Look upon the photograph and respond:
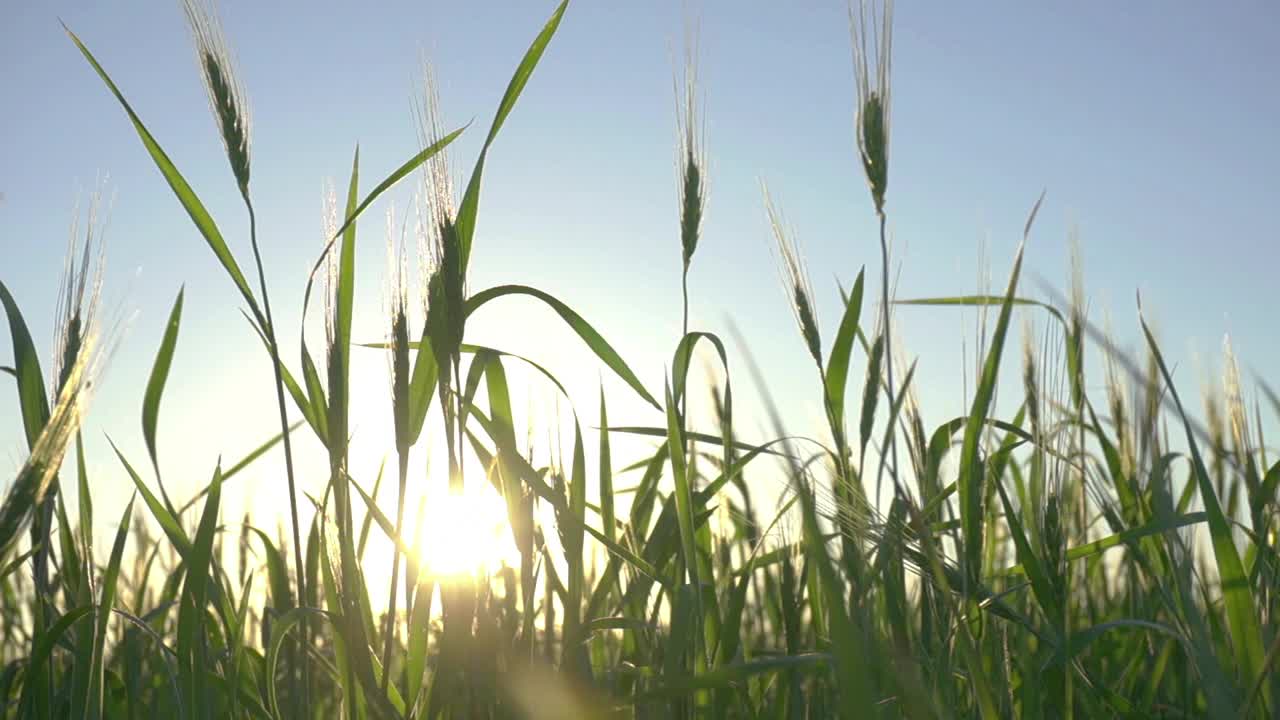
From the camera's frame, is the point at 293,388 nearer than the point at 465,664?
No

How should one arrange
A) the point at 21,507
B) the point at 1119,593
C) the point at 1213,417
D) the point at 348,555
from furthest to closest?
the point at 1119,593, the point at 1213,417, the point at 348,555, the point at 21,507

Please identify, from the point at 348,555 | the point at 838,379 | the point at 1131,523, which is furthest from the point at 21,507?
the point at 1131,523

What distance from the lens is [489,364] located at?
69.3 inches

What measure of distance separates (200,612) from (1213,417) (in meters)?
2.02

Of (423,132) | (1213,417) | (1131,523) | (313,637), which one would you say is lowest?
(313,637)

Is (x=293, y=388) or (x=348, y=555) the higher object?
(x=293, y=388)

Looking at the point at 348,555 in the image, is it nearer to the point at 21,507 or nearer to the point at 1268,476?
the point at 21,507

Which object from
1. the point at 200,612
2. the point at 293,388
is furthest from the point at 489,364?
the point at 200,612

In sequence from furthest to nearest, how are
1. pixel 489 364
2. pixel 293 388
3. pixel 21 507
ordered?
pixel 489 364 < pixel 293 388 < pixel 21 507

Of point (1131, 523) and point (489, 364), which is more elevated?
point (489, 364)

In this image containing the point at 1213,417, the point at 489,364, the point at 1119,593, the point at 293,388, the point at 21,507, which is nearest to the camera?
the point at 21,507

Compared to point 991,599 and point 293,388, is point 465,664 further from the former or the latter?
point 991,599

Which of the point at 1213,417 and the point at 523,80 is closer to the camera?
the point at 523,80

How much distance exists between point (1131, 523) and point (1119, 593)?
1135 millimetres
